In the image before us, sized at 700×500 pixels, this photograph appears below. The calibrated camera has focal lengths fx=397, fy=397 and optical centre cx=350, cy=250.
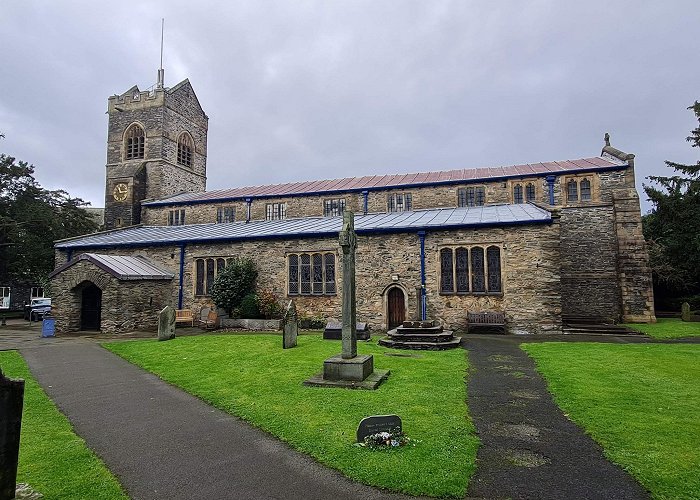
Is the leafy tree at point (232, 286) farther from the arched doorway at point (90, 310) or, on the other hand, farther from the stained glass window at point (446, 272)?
the stained glass window at point (446, 272)

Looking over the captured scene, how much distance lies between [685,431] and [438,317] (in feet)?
41.6

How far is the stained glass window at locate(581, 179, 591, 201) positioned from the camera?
2338 cm

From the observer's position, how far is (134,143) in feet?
114

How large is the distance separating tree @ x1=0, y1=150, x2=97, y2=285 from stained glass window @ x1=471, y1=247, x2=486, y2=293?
33.8m

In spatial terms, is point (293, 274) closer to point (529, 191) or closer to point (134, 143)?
point (529, 191)

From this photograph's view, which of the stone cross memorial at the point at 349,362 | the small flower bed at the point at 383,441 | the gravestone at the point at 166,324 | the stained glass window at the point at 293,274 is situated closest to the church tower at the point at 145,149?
the stained glass window at the point at 293,274

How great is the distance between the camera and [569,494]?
4.29m

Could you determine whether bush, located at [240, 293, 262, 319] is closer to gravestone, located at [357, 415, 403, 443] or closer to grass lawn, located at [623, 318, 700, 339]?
gravestone, located at [357, 415, 403, 443]

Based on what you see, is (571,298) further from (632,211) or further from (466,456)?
(466,456)

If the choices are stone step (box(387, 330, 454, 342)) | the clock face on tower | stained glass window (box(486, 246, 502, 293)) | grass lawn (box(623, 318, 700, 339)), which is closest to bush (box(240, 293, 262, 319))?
stone step (box(387, 330, 454, 342))

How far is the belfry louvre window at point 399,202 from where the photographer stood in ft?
86.1

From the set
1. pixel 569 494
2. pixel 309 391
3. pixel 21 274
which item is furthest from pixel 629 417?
pixel 21 274

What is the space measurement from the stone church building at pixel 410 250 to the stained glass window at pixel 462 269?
0.05 m

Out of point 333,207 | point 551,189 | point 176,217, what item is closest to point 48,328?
point 176,217
